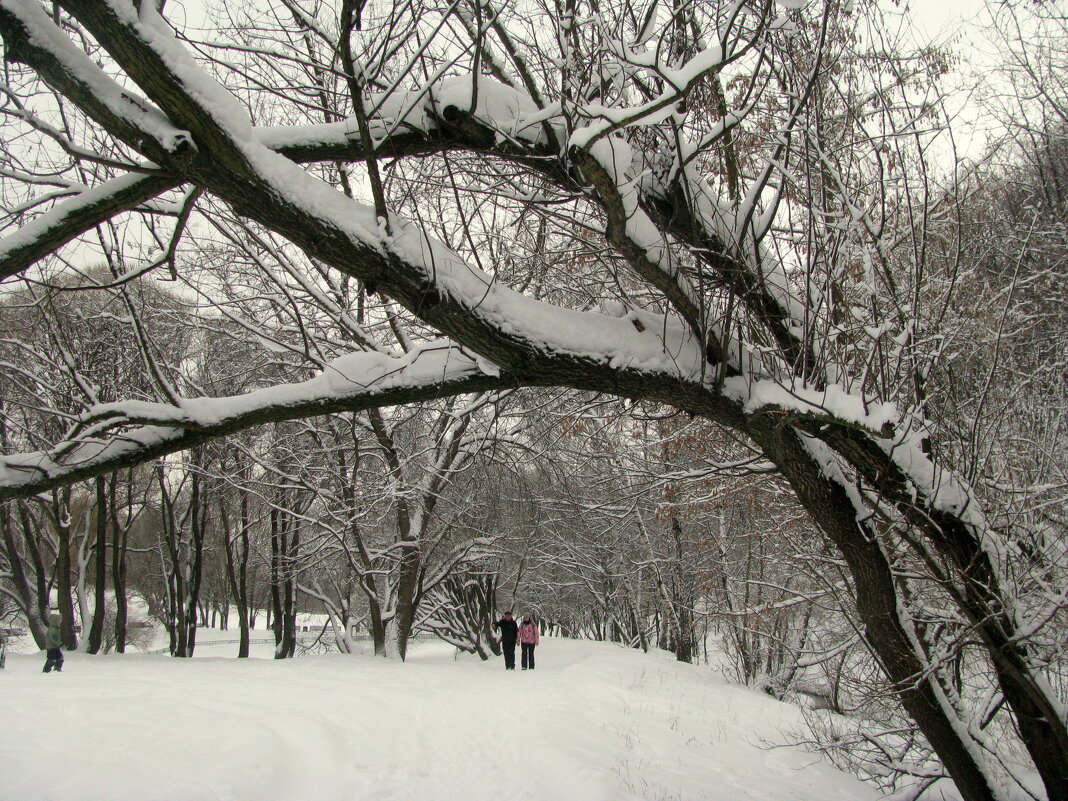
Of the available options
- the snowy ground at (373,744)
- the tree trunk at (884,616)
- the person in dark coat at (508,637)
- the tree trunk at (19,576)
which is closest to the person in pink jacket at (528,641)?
the person in dark coat at (508,637)

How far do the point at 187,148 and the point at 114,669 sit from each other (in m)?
11.2

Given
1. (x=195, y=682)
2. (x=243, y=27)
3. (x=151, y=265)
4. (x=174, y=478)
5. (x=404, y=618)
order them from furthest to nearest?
(x=174, y=478), (x=404, y=618), (x=195, y=682), (x=243, y=27), (x=151, y=265)

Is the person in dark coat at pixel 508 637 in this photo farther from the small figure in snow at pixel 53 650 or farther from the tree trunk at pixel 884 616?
the tree trunk at pixel 884 616

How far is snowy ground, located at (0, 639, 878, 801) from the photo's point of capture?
404 centimetres

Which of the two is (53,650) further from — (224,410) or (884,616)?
(884,616)

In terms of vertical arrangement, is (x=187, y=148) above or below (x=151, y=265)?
above

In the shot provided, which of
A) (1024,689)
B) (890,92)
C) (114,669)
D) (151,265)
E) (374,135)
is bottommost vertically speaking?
(114,669)

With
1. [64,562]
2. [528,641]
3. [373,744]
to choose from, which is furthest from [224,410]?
[64,562]

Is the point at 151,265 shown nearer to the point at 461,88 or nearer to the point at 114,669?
the point at 461,88

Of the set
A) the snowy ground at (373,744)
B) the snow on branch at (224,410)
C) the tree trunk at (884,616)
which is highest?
the snow on branch at (224,410)

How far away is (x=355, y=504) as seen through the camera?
41.0 feet

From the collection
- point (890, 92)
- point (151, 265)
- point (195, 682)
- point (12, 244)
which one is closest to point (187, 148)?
point (151, 265)

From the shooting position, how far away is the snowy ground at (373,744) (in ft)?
13.3

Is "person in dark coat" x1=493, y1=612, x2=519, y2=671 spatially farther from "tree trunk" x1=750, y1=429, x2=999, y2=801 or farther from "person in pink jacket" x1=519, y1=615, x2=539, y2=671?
"tree trunk" x1=750, y1=429, x2=999, y2=801
